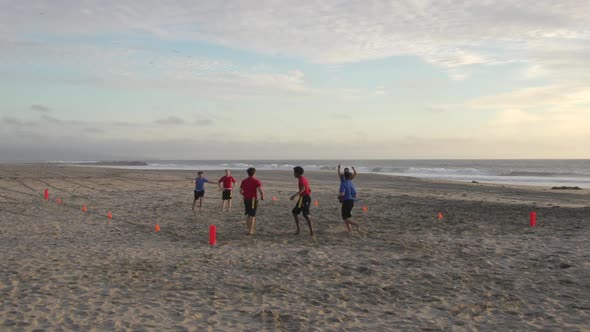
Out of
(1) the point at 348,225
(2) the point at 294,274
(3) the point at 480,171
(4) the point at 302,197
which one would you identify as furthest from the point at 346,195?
(3) the point at 480,171

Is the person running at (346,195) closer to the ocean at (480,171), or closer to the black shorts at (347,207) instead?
the black shorts at (347,207)

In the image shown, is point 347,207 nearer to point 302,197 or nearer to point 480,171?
point 302,197

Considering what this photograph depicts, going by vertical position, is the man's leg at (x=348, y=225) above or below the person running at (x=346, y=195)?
below

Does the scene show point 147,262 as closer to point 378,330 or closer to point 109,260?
point 109,260

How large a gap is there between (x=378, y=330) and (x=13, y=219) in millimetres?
11955

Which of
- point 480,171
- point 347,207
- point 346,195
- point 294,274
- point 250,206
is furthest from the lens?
point 480,171

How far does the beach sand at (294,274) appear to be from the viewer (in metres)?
5.57

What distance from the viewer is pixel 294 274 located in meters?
7.60

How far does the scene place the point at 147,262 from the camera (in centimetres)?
830

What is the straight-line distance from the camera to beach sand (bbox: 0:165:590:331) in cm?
557

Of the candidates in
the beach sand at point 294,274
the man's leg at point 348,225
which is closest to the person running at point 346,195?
the man's leg at point 348,225

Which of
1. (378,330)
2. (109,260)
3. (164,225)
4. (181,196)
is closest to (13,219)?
(164,225)

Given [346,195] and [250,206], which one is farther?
[250,206]

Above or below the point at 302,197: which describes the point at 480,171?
below
